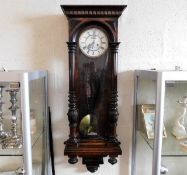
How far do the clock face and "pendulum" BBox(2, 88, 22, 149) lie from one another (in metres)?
0.50

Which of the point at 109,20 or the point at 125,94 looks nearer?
the point at 109,20

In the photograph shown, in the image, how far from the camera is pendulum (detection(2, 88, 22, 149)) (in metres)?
0.98

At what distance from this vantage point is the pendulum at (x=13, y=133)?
975mm

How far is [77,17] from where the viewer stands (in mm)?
1205

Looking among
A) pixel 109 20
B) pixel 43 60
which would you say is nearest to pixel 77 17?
pixel 109 20

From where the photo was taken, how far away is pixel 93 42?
1.25 meters

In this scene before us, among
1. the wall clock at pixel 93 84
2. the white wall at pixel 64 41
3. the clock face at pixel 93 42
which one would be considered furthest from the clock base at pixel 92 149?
the clock face at pixel 93 42

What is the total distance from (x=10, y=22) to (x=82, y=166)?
1.07 m

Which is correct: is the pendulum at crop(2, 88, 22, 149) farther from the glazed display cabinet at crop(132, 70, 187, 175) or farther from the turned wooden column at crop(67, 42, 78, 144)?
the glazed display cabinet at crop(132, 70, 187, 175)

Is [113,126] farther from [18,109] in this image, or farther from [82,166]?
[18,109]

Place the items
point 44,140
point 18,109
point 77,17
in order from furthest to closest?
1. point 44,140
2. point 77,17
3. point 18,109

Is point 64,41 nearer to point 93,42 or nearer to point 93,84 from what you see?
point 93,42

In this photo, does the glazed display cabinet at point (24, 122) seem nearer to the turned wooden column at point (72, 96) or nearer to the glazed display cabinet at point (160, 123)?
the turned wooden column at point (72, 96)

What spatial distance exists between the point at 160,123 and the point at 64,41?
2.54 ft
